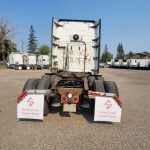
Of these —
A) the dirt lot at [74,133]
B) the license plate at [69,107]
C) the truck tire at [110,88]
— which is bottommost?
the dirt lot at [74,133]

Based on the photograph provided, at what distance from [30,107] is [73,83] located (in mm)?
2756

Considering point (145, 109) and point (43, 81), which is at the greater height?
point (43, 81)

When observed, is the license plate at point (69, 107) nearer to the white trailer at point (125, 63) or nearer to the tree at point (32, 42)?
the white trailer at point (125, 63)

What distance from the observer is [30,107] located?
770 centimetres

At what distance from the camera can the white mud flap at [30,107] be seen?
7684 mm

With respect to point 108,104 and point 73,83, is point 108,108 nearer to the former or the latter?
point 108,104

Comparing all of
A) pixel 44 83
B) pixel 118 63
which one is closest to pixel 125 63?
pixel 118 63

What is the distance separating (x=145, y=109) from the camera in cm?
1032

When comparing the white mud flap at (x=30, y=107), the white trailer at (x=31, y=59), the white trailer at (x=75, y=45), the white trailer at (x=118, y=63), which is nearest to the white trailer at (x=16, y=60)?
the white trailer at (x=31, y=59)

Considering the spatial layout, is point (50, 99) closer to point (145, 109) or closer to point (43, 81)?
point (43, 81)

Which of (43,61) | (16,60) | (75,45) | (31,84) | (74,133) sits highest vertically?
(75,45)

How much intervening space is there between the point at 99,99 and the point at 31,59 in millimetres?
55108

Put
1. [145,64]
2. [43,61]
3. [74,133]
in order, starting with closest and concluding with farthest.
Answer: [74,133]
[43,61]
[145,64]

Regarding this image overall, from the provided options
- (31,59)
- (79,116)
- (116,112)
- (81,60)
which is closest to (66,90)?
(79,116)
